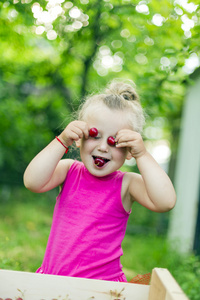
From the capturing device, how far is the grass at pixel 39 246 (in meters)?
3.34

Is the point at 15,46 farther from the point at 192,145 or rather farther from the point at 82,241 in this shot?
the point at 192,145

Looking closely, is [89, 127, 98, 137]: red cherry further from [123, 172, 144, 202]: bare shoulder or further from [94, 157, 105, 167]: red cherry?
[123, 172, 144, 202]: bare shoulder

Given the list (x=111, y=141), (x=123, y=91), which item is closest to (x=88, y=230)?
(x=111, y=141)

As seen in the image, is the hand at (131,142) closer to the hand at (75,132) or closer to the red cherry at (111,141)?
the red cherry at (111,141)

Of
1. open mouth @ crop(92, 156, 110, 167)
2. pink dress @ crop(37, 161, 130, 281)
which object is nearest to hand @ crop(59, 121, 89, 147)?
open mouth @ crop(92, 156, 110, 167)

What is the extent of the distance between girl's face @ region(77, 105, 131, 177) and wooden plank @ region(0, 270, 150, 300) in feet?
1.80

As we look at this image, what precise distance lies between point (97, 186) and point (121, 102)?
1.39 feet

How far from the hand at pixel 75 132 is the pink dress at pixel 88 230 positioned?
0.26 metres

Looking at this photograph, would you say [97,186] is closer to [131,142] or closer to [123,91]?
[131,142]

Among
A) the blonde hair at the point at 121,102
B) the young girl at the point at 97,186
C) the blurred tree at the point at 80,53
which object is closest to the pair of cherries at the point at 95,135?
the young girl at the point at 97,186

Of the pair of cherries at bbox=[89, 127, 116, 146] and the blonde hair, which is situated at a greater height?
the blonde hair

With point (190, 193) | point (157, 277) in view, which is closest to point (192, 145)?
point (190, 193)

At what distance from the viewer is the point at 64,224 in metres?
Result: 1.70

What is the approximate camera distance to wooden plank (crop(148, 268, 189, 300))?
0.98m
